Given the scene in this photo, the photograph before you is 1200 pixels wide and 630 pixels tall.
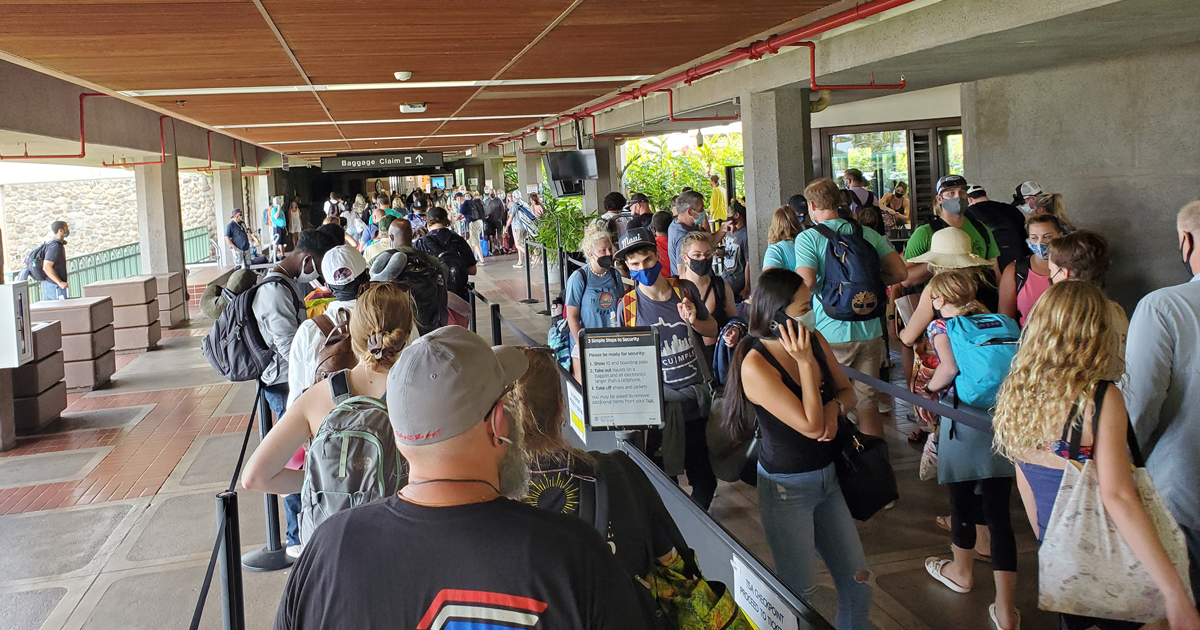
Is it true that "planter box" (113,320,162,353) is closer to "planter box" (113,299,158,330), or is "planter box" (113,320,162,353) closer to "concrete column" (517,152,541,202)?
"planter box" (113,299,158,330)

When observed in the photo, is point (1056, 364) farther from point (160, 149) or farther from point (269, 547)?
point (160, 149)

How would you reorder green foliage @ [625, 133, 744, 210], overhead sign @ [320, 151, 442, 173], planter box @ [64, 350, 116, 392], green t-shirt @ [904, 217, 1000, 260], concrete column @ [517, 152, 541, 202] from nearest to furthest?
green t-shirt @ [904, 217, 1000, 260] → planter box @ [64, 350, 116, 392] → overhead sign @ [320, 151, 442, 173] → concrete column @ [517, 152, 541, 202] → green foliage @ [625, 133, 744, 210]

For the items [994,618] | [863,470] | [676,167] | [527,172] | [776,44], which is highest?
[676,167]

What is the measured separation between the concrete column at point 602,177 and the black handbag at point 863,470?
50.7ft

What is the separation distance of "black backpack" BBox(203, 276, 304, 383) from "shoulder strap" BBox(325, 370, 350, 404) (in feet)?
7.44

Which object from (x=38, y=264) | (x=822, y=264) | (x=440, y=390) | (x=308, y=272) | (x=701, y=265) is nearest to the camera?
(x=440, y=390)

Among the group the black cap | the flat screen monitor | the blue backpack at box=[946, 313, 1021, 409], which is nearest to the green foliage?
the flat screen monitor

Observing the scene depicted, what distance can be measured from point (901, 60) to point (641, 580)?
6239 mm

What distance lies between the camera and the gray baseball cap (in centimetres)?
164

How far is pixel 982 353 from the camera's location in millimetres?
3869

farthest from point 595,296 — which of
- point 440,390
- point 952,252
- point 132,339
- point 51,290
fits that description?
point 51,290

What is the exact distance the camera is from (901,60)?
289 inches

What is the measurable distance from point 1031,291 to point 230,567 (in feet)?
16.1

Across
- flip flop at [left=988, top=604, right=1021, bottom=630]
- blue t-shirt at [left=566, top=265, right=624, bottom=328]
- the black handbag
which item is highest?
blue t-shirt at [left=566, top=265, right=624, bottom=328]
